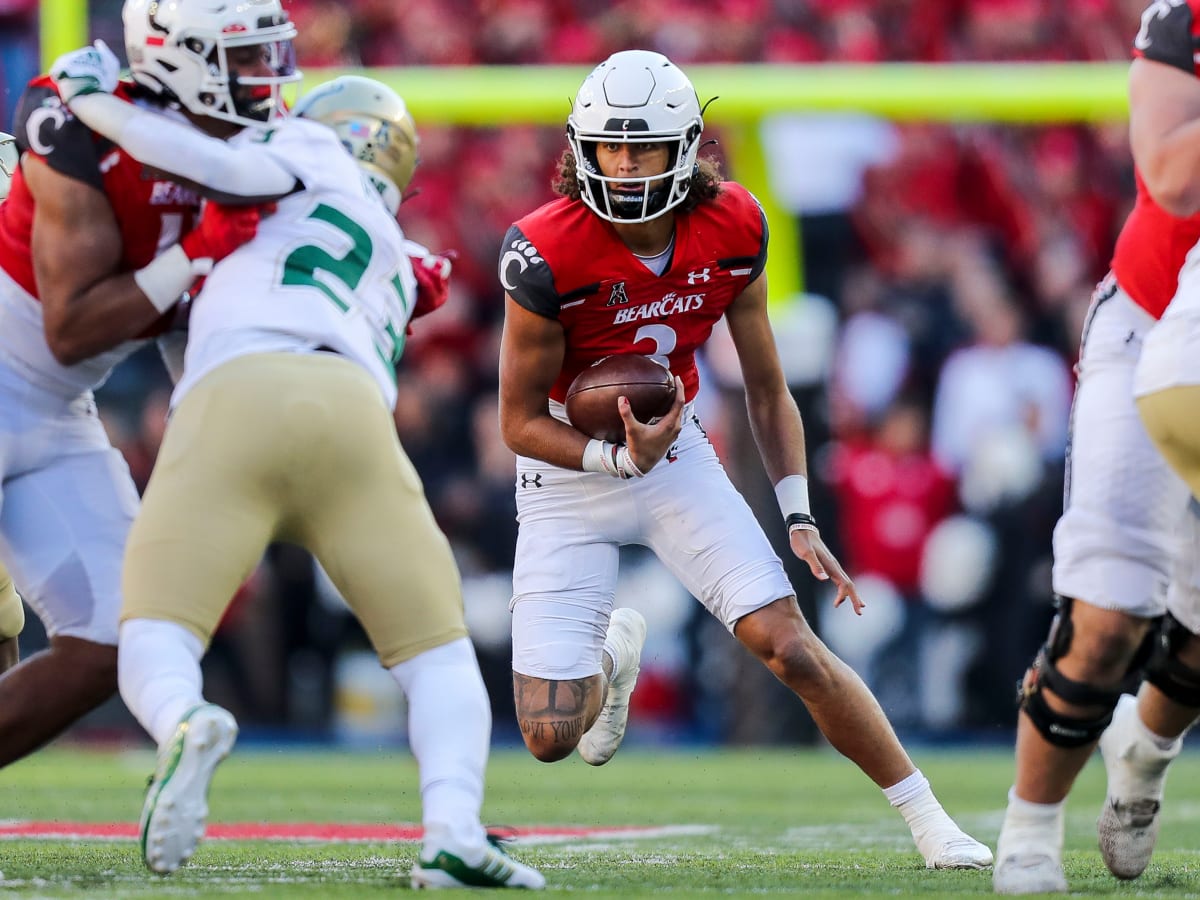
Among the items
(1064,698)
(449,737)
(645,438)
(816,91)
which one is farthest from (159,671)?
(816,91)

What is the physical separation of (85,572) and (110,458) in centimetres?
29

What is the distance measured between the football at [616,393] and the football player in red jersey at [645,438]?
6cm

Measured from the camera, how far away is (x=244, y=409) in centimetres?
343

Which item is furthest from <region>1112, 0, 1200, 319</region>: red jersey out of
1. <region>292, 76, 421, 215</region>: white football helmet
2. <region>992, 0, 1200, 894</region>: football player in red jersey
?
<region>292, 76, 421, 215</region>: white football helmet

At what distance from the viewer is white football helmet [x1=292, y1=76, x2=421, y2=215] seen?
14.4 ft

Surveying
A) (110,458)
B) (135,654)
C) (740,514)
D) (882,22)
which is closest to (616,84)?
(740,514)

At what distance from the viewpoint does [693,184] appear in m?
4.64

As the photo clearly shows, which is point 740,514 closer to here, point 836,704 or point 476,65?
point 836,704

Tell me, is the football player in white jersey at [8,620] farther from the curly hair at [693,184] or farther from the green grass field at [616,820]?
the curly hair at [693,184]

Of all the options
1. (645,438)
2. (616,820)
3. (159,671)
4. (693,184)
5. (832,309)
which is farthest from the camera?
(832,309)

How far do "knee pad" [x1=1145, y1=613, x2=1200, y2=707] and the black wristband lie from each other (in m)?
0.88

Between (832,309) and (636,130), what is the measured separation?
5.46 metres

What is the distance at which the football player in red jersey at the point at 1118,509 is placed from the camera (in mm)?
3471

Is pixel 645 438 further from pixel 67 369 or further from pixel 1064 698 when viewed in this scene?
pixel 67 369
